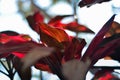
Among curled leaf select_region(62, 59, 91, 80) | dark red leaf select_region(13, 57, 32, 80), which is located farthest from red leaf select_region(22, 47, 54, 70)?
dark red leaf select_region(13, 57, 32, 80)

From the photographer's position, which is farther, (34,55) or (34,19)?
(34,19)

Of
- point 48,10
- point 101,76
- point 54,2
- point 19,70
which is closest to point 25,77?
point 19,70

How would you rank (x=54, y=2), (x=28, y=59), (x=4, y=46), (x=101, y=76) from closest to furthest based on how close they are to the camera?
(x=28, y=59), (x=4, y=46), (x=101, y=76), (x=54, y=2)

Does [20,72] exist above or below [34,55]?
below

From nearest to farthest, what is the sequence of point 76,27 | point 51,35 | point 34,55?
point 34,55
point 51,35
point 76,27

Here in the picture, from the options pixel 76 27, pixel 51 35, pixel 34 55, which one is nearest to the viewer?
pixel 34 55

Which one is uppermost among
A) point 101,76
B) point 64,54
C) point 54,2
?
point 64,54

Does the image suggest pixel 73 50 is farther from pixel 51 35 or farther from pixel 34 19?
pixel 34 19

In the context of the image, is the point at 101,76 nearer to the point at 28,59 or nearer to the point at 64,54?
the point at 64,54

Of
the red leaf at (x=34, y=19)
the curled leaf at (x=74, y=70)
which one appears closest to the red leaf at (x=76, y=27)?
the red leaf at (x=34, y=19)

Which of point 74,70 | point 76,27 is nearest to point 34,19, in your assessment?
point 76,27

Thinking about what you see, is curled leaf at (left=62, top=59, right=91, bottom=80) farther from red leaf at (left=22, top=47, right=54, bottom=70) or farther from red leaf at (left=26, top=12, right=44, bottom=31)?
red leaf at (left=26, top=12, right=44, bottom=31)
